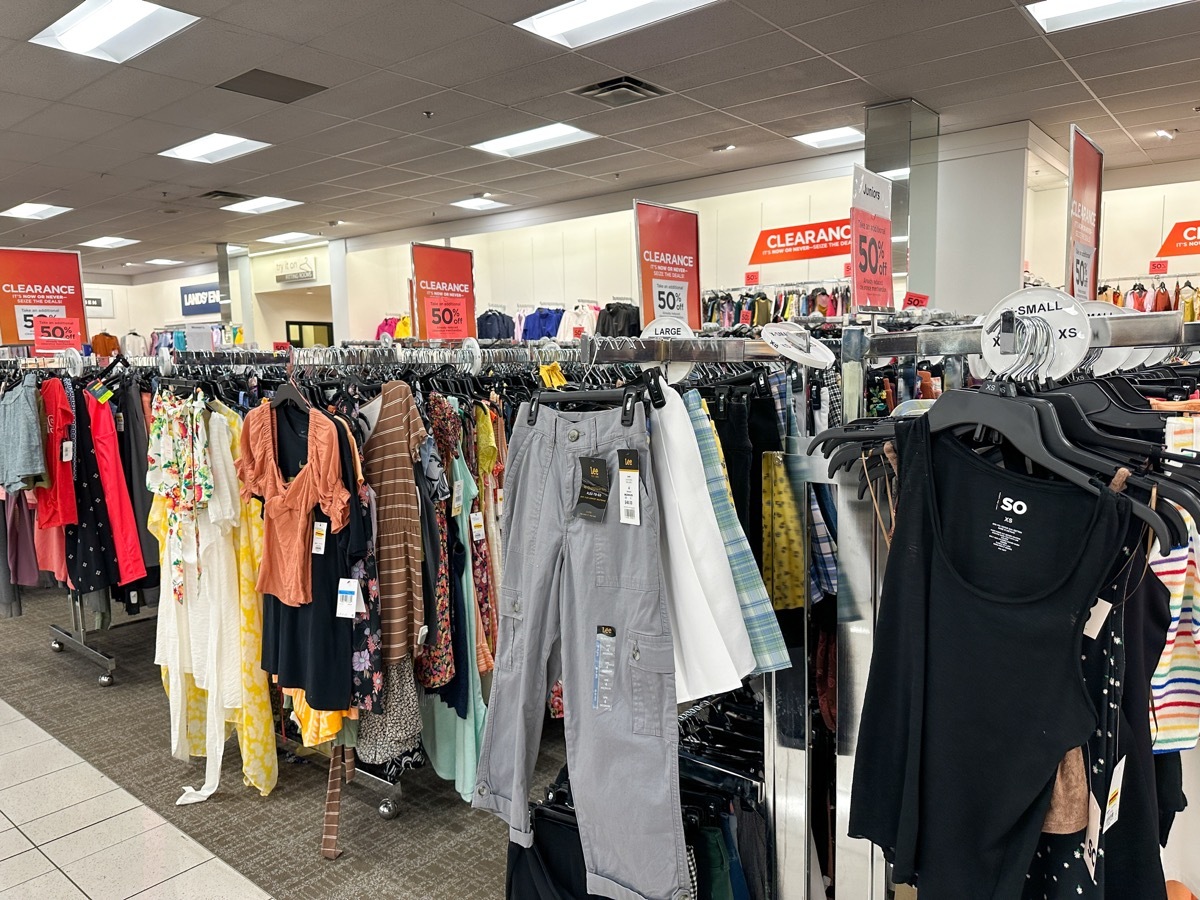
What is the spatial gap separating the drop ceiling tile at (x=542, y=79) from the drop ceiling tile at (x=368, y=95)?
0.44 meters

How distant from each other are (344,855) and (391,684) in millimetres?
683

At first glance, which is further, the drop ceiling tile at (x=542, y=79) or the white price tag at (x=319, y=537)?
the drop ceiling tile at (x=542, y=79)

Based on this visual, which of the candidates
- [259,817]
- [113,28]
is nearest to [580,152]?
[113,28]

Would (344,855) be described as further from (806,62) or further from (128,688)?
(806,62)

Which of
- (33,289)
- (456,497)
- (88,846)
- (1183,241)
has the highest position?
(1183,241)

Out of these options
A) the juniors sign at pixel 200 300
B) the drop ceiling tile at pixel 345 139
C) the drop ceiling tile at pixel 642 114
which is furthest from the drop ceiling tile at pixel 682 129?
the juniors sign at pixel 200 300

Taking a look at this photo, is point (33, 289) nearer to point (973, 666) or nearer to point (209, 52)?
point (209, 52)

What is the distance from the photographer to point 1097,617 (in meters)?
1.05

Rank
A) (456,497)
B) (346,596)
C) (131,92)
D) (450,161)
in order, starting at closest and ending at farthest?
(346,596) < (456,497) < (131,92) < (450,161)

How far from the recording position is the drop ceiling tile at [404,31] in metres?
4.84

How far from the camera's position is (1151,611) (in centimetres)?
118

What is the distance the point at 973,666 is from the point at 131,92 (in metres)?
7.18

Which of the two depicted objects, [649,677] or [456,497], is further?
[456,497]

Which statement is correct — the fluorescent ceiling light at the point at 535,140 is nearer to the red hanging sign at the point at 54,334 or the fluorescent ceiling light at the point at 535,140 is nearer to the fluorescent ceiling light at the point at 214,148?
the fluorescent ceiling light at the point at 214,148
